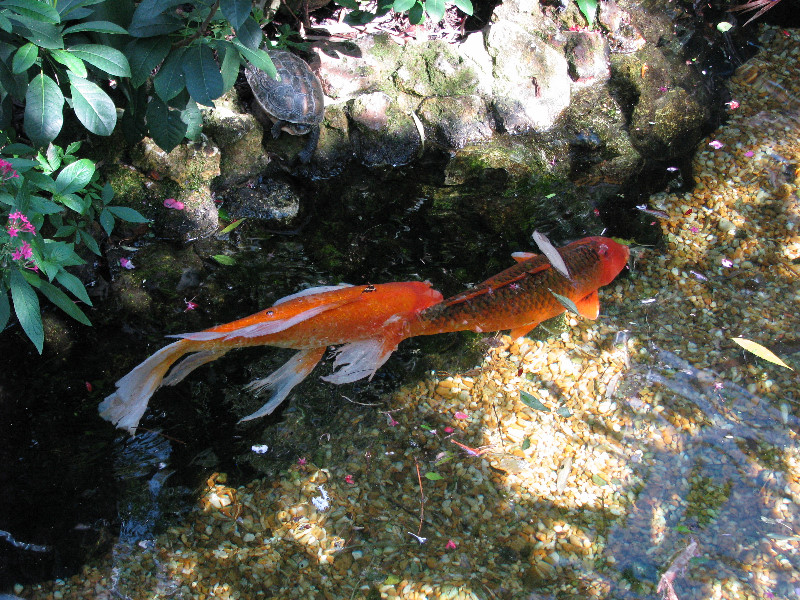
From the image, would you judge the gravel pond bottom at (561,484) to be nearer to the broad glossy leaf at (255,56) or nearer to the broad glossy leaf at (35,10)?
the broad glossy leaf at (255,56)

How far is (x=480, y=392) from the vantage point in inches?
117

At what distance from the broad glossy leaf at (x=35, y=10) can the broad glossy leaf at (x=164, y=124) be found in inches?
29.4

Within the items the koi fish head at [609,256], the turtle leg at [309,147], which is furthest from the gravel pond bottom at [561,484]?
the turtle leg at [309,147]

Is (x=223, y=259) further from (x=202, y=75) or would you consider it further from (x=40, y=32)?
(x=40, y=32)

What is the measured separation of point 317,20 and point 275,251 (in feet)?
9.02

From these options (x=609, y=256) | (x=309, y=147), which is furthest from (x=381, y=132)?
(x=609, y=256)

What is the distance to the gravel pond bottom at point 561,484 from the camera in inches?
90.2

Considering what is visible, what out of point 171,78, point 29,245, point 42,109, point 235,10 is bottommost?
point 29,245

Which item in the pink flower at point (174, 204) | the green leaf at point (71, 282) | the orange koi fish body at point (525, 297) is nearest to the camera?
the green leaf at point (71, 282)

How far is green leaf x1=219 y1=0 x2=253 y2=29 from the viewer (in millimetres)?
2256

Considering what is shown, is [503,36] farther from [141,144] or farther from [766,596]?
[766,596]

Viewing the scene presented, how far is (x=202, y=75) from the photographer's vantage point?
2.55 metres

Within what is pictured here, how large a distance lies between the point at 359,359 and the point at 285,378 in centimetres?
39

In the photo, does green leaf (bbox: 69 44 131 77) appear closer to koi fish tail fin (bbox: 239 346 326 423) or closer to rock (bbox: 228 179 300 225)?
koi fish tail fin (bbox: 239 346 326 423)
